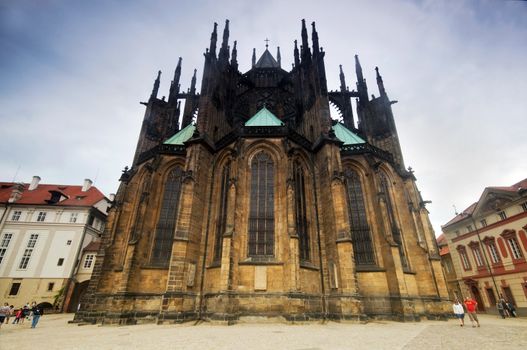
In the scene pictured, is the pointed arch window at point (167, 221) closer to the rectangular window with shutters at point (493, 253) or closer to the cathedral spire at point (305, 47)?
the cathedral spire at point (305, 47)

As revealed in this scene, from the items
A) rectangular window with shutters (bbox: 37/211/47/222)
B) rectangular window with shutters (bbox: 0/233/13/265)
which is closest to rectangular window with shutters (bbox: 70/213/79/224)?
rectangular window with shutters (bbox: 37/211/47/222)

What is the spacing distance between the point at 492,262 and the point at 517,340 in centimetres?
2191

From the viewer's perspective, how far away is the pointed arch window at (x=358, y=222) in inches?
601

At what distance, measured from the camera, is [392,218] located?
16.9 metres

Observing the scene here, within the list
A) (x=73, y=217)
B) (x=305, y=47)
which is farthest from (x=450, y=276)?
(x=73, y=217)

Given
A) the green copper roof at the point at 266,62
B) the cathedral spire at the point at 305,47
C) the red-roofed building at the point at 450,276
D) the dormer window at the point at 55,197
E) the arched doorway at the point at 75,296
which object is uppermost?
the green copper roof at the point at 266,62

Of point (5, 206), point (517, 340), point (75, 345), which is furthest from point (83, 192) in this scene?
point (517, 340)

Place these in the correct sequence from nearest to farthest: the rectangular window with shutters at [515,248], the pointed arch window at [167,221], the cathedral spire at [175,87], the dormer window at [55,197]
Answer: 1. the pointed arch window at [167,221]
2. the rectangular window with shutters at [515,248]
3. the cathedral spire at [175,87]
4. the dormer window at [55,197]

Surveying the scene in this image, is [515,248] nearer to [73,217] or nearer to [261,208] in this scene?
[261,208]

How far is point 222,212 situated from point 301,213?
15.8 feet

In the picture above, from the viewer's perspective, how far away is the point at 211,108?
61.0 ft

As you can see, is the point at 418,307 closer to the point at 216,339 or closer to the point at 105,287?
the point at 216,339

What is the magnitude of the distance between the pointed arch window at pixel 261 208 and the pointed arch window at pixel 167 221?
17.5 feet

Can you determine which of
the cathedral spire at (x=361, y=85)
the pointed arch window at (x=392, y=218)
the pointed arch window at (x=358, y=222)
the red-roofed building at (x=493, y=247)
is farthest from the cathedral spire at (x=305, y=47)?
the red-roofed building at (x=493, y=247)
